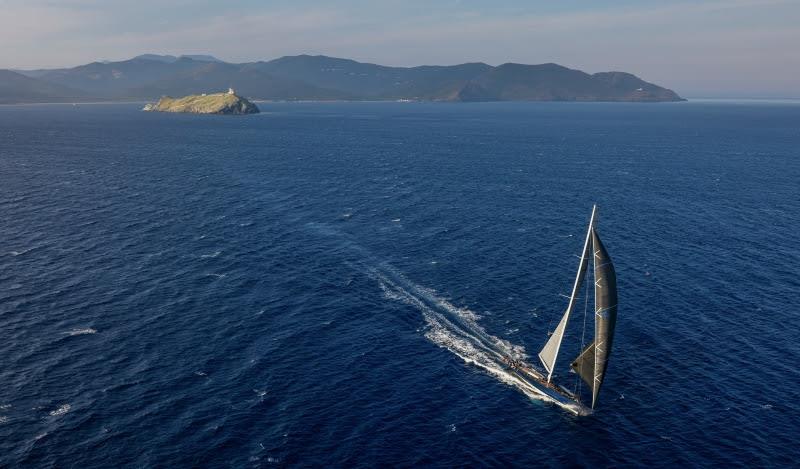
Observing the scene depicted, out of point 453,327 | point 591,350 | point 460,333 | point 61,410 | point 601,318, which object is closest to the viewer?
point 61,410

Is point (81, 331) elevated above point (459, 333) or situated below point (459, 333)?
above

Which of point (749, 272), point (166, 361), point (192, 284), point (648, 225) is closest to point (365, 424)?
point (166, 361)

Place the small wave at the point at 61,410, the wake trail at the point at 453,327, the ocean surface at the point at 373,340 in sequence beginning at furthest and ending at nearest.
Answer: the wake trail at the point at 453,327 < the small wave at the point at 61,410 < the ocean surface at the point at 373,340

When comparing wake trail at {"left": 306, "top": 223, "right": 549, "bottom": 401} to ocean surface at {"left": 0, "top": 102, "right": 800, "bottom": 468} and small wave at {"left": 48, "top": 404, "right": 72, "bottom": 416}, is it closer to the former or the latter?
ocean surface at {"left": 0, "top": 102, "right": 800, "bottom": 468}

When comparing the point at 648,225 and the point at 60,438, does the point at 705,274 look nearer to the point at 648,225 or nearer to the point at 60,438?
the point at 648,225

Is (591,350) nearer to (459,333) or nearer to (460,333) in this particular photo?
(460,333)

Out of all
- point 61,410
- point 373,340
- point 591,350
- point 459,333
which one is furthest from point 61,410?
point 591,350

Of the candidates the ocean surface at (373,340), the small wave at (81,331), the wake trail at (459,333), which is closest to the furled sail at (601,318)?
the ocean surface at (373,340)

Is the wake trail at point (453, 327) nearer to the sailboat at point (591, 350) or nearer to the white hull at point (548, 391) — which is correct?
the white hull at point (548, 391)
